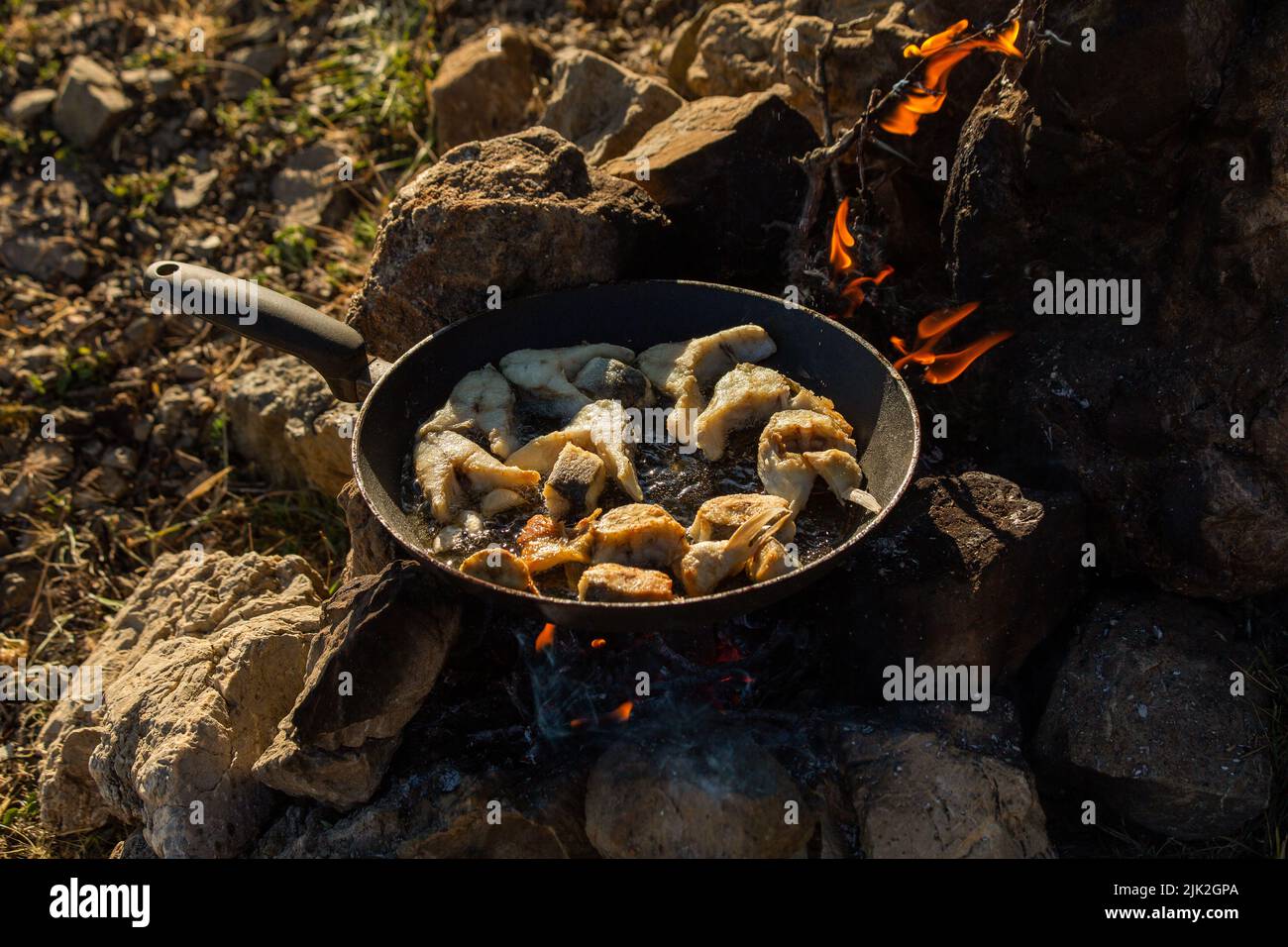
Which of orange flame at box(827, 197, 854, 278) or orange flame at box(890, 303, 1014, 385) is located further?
orange flame at box(827, 197, 854, 278)

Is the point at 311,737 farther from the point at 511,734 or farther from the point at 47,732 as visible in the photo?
the point at 47,732

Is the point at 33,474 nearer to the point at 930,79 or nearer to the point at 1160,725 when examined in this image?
the point at 930,79

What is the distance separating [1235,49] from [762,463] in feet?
6.72

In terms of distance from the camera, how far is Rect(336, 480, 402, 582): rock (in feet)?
13.4

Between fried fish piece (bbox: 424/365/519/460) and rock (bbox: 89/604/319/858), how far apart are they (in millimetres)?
962

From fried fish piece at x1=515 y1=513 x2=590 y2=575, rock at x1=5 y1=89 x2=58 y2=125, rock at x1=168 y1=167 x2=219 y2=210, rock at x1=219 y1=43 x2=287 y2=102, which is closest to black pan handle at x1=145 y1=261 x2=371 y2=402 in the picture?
fried fish piece at x1=515 y1=513 x2=590 y2=575

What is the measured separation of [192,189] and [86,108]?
0.86m

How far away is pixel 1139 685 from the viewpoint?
379 centimetres

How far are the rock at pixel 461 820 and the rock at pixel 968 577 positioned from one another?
114 cm

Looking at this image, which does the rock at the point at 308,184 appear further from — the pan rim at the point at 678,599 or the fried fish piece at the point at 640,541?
the fried fish piece at the point at 640,541

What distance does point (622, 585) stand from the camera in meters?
3.24

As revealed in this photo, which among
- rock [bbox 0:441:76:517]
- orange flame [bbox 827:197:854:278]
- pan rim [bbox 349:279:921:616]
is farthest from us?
rock [bbox 0:441:76:517]

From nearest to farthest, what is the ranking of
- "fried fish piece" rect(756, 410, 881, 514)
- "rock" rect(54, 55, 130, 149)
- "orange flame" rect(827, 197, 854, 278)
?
"fried fish piece" rect(756, 410, 881, 514) → "orange flame" rect(827, 197, 854, 278) → "rock" rect(54, 55, 130, 149)

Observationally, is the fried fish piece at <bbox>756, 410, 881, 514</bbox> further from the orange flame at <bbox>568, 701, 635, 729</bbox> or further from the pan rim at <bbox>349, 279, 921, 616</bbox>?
the orange flame at <bbox>568, 701, 635, 729</bbox>
